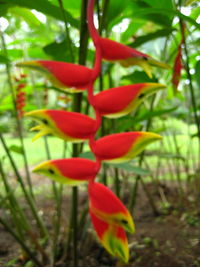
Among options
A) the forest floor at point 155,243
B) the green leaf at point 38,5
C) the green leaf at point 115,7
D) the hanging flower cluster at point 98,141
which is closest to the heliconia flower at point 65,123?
the hanging flower cluster at point 98,141

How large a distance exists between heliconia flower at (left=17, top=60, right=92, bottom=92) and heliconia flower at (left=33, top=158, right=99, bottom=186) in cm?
6

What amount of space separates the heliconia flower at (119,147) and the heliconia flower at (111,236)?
4cm

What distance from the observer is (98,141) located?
0.22 m

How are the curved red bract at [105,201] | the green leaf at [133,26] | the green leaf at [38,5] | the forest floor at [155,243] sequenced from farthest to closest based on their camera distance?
the forest floor at [155,243] < the green leaf at [133,26] < the green leaf at [38,5] < the curved red bract at [105,201]

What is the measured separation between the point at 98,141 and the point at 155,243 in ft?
2.16

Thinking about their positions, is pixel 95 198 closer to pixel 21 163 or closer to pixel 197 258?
pixel 197 258

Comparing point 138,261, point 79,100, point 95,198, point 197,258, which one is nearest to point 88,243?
point 138,261

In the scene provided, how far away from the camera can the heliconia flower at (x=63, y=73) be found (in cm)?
22

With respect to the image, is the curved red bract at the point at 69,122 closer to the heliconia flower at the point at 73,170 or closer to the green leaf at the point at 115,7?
the heliconia flower at the point at 73,170

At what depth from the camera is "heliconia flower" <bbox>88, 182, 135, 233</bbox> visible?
0.70ft

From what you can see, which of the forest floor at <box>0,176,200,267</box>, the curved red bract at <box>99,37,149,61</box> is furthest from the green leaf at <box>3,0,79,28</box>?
the forest floor at <box>0,176,200,267</box>

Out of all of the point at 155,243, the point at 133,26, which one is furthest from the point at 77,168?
the point at 155,243

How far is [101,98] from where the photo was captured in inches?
8.8

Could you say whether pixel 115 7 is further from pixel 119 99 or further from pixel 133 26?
pixel 119 99
